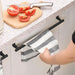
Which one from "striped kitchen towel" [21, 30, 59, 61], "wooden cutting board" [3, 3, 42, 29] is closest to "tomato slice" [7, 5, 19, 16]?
"wooden cutting board" [3, 3, 42, 29]

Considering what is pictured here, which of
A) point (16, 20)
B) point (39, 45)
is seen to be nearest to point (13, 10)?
point (16, 20)

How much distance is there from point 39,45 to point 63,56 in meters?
0.16

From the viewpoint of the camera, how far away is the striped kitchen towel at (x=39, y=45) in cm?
118

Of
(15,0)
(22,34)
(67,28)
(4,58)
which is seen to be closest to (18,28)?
(22,34)

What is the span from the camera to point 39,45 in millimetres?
1206

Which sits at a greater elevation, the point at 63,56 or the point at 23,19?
the point at 23,19

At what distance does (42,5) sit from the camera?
1214mm

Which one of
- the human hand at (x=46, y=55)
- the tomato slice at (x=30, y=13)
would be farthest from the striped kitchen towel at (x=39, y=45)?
the tomato slice at (x=30, y=13)

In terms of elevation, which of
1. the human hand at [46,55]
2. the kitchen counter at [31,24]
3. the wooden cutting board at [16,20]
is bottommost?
the human hand at [46,55]

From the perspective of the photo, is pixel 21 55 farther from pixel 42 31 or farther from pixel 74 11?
pixel 74 11

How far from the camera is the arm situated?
1026 millimetres

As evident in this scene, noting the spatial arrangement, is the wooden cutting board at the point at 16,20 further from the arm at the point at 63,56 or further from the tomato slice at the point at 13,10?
the arm at the point at 63,56

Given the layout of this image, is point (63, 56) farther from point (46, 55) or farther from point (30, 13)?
point (30, 13)

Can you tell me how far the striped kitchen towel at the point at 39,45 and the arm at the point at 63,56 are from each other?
32mm
